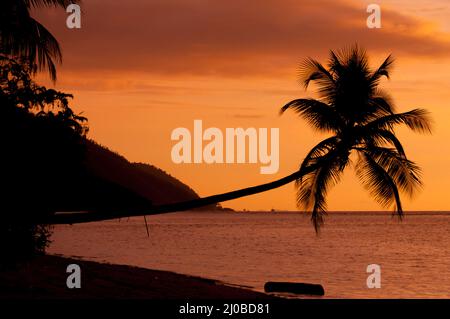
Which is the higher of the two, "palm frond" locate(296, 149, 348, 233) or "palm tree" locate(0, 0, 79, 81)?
"palm tree" locate(0, 0, 79, 81)

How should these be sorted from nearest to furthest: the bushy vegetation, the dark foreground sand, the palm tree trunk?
the palm tree trunk
the bushy vegetation
the dark foreground sand

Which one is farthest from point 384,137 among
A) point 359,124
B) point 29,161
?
point 29,161

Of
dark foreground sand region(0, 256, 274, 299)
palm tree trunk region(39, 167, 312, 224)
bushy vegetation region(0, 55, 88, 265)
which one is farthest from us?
dark foreground sand region(0, 256, 274, 299)

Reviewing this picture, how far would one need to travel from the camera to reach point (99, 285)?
2492 cm

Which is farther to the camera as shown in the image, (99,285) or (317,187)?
(99,285)

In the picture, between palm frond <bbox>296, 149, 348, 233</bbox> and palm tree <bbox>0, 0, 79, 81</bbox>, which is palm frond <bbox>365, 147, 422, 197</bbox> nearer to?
palm frond <bbox>296, 149, 348, 233</bbox>

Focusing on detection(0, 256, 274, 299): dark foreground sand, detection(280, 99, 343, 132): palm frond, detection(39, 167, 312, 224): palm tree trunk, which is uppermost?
detection(280, 99, 343, 132): palm frond

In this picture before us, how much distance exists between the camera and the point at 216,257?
67812 mm

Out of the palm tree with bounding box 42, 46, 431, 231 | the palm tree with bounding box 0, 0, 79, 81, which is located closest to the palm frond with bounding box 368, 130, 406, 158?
the palm tree with bounding box 42, 46, 431, 231

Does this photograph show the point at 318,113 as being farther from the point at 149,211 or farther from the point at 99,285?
the point at 99,285

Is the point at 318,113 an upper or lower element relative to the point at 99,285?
upper

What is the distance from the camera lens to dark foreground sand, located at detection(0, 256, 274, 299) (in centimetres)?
2091

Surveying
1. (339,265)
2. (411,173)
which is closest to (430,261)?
(339,265)

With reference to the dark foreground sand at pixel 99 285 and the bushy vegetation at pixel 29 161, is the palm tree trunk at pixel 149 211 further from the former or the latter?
the dark foreground sand at pixel 99 285
